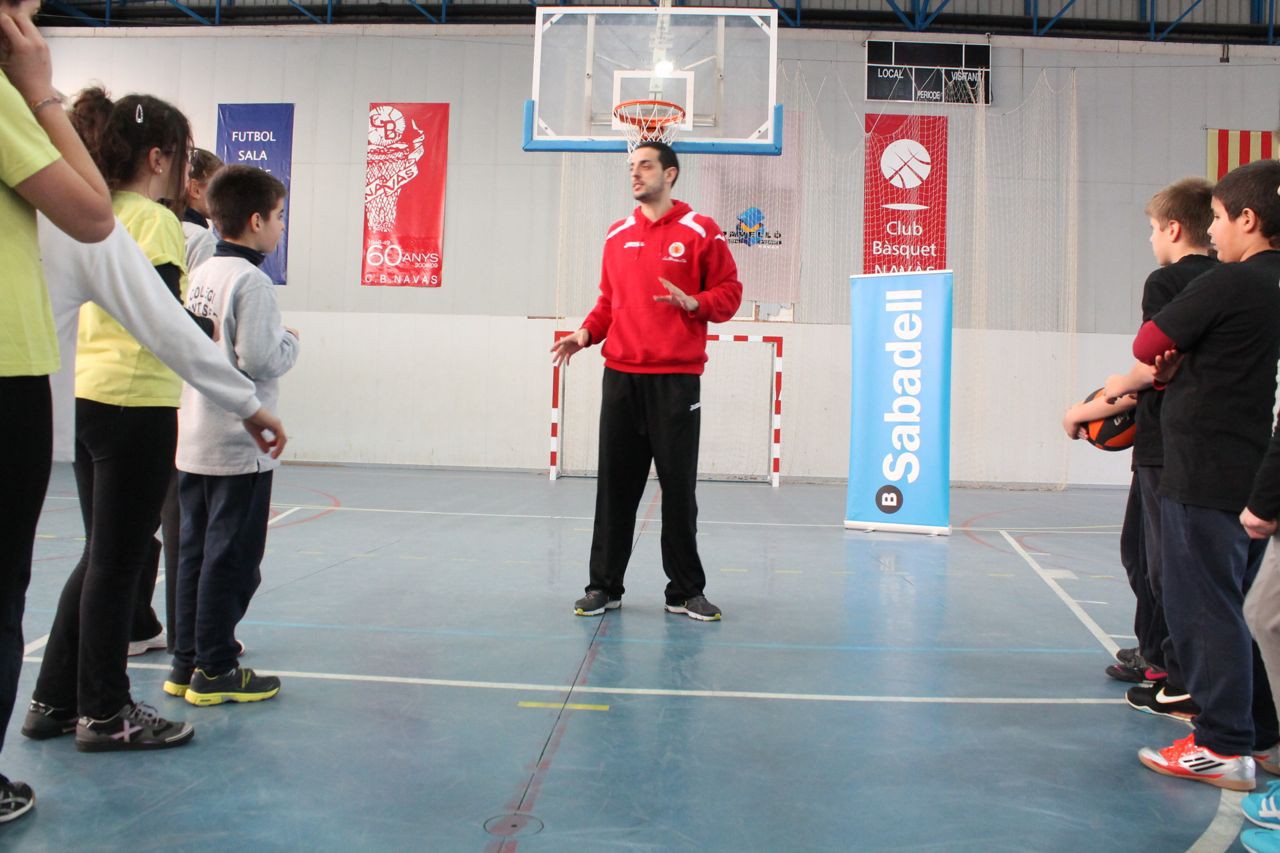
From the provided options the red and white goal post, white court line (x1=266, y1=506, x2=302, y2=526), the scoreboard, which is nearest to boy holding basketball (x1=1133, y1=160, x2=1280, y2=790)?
white court line (x1=266, y1=506, x2=302, y2=526)

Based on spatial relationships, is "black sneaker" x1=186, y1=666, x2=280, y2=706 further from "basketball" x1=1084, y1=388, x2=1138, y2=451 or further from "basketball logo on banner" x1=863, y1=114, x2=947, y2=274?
"basketball logo on banner" x1=863, y1=114, x2=947, y2=274

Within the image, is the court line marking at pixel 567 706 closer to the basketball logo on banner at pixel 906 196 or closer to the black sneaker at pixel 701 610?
the black sneaker at pixel 701 610

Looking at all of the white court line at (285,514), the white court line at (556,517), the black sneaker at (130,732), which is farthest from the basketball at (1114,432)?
the white court line at (285,514)

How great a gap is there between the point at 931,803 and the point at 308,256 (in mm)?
10333

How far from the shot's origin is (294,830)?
5.10ft

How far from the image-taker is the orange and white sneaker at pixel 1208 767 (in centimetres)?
188

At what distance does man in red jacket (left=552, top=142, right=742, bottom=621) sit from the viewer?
330cm

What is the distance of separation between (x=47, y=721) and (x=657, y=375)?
212 centimetres

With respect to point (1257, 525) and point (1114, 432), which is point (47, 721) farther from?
point (1114, 432)

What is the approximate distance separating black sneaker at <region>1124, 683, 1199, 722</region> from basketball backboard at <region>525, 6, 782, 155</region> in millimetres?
5434

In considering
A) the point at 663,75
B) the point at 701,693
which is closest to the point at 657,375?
the point at 701,693

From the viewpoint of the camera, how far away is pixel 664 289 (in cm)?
334

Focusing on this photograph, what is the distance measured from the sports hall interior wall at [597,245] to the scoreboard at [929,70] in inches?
7.5

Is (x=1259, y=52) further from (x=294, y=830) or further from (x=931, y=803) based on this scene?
(x=294, y=830)
